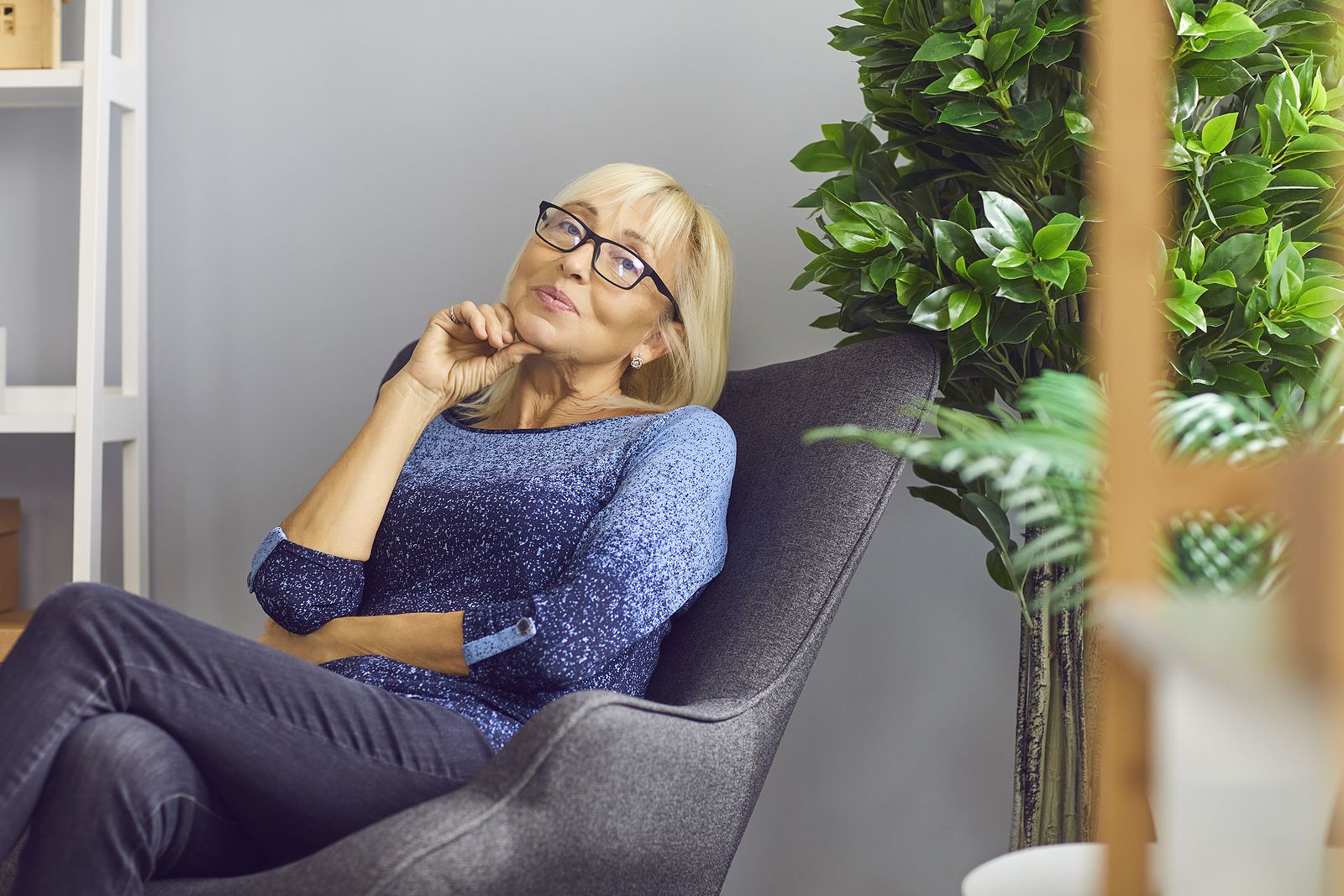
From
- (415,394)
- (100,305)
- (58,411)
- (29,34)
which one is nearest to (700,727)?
(415,394)

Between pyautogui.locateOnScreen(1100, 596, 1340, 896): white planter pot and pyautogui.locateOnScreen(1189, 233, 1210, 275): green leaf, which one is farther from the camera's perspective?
pyautogui.locateOnScreen(1189, 233, 1210, 275): green leaf

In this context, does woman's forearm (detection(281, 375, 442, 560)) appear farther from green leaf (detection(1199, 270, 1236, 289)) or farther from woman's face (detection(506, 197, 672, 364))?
green leaf (detection(1199, 270, 1236, 289))

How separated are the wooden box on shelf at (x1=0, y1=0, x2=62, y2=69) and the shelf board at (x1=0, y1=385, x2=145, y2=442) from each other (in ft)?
1.76

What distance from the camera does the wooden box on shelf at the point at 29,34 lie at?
5.90 ft

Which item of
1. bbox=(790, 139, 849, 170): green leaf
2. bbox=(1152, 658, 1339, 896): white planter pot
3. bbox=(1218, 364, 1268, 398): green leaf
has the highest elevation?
bbox=(790, 139, 849, 170): green leaf

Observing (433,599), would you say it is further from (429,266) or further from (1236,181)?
(1236,181)

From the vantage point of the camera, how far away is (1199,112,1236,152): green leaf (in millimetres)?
1198

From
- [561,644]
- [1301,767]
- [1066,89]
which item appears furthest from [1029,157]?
[1301,767]

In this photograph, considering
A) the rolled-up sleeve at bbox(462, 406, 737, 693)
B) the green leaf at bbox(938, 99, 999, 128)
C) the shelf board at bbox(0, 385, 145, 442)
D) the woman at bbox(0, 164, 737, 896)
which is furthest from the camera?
the shelf board at bbox(0, 385, 145, 442)

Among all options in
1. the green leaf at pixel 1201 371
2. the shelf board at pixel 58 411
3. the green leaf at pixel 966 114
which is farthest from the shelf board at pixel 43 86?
the green leaf at pixel 1201 371

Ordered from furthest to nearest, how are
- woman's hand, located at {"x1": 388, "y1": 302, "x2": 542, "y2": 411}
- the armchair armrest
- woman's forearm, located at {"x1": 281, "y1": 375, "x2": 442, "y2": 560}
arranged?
woman's hand, located at {"x1": 388, "y1": 302, "x2": 542, "y2": 411} < woman's forearm, located at {"x1": 281, "y1": 375, "x2": 442, "y2": 560} < the armchair armrest

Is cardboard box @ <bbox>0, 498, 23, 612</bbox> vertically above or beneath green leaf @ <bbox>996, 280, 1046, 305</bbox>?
beneath

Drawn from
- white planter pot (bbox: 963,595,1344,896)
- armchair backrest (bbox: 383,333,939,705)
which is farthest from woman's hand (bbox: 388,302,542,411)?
white planter pot (bbox: 963,595,1344,896)

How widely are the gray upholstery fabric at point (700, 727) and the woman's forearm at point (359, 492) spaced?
1.32ft
